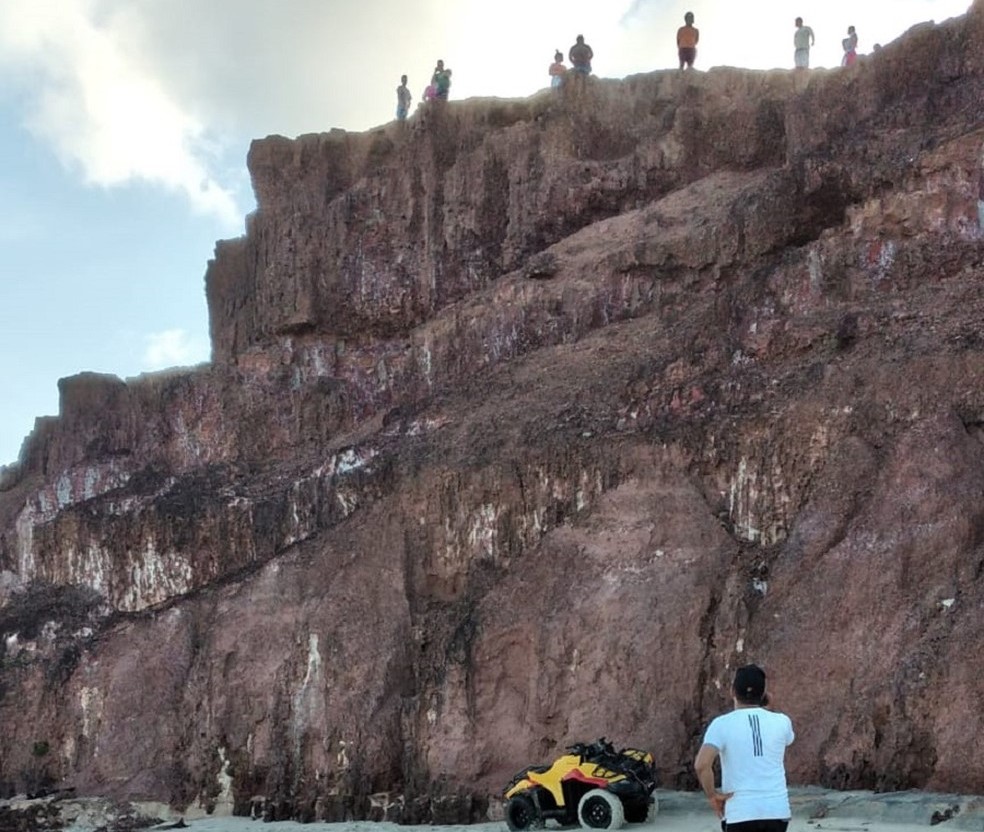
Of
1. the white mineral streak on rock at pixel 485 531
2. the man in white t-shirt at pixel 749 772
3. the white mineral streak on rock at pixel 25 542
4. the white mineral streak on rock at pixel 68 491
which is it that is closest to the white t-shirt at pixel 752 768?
the man in white t-shirt at pixel 749 772

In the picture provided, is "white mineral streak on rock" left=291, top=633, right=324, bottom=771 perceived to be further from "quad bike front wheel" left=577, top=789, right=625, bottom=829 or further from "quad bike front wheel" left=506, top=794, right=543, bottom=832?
"quad bike front wheel" left=577, top=789, right=625, bottom=829

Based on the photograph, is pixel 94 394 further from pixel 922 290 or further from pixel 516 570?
pixel 922 290

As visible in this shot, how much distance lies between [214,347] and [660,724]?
24.0 metres

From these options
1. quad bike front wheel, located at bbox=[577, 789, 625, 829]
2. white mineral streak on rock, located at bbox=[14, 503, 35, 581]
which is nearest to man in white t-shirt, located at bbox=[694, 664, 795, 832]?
quad bike front wheel, located at bbox=[577, 789, 625, 829]

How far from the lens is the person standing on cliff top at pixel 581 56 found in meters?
43.2

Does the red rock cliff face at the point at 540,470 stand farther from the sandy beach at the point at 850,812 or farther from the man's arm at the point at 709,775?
the man's arm at the point at 709,775

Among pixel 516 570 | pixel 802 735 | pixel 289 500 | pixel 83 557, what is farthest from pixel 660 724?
pixel 83 557

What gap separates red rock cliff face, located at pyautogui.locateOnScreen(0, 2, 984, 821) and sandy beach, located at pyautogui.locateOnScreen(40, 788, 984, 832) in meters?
1.06

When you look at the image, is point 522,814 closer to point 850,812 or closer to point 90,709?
point 850,812

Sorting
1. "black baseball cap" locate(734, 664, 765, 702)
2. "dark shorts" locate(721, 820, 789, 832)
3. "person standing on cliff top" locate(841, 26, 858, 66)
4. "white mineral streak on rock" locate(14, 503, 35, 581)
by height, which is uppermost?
"person standing on cliff top" locate(841, 26, 858, 66)

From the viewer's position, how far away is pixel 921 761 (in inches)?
841

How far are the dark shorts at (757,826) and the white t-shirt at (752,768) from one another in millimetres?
28

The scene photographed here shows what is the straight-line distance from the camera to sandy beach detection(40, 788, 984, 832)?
739 inches

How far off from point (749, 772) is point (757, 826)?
0.33m
